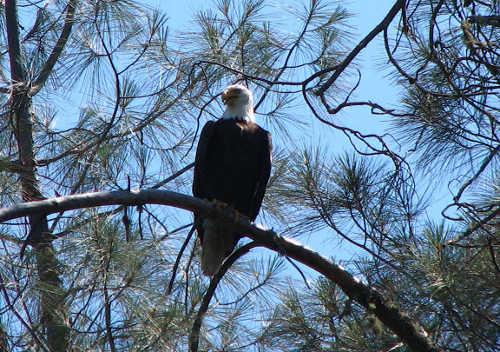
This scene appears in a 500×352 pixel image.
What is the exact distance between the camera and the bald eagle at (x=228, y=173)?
138 inches

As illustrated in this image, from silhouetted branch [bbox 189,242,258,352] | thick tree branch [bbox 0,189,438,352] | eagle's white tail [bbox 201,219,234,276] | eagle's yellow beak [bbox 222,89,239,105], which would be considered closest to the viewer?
thick tree branch [bbox 0,189,438,352]

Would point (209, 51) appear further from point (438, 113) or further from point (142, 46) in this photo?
point (438, 113)

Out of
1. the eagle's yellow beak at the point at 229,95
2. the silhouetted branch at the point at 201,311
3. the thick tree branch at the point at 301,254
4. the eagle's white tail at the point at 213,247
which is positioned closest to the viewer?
the thick tree branch at the point at 301,254

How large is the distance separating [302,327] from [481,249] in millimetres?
660

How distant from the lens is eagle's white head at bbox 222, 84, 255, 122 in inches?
147

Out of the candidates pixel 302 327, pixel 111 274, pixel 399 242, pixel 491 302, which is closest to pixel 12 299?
pixel 111 274

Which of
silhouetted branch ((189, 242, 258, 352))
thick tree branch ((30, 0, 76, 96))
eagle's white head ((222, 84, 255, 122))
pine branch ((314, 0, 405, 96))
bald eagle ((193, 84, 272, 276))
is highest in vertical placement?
thick tree branch ((30, 0, 76, 96))

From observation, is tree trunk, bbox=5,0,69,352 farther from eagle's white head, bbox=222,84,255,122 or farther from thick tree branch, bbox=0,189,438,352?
eagle's white head, bbox=222,84,255,122

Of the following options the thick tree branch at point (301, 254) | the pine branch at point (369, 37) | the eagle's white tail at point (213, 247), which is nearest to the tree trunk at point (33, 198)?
the thick tree branch at point (301, 254)

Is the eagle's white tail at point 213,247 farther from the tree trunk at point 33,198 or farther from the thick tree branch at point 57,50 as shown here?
the thick tree branch at point 57,50

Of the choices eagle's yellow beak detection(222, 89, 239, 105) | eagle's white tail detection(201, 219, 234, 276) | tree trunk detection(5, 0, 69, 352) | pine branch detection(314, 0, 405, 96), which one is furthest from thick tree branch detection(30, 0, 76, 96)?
pine branch detection(314, 0, 405, 96)

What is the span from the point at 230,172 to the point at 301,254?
95 centimetres

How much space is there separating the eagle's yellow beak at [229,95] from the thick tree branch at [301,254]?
1.01 meters

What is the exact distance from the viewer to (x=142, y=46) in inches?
148
